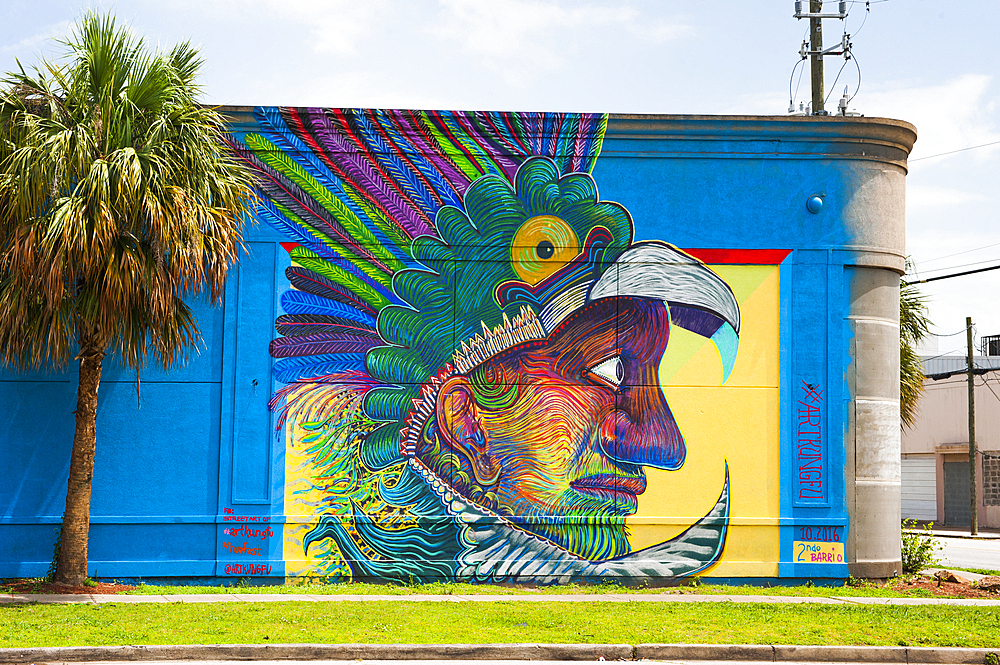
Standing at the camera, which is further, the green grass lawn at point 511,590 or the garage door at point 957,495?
the garage door at point 957,495


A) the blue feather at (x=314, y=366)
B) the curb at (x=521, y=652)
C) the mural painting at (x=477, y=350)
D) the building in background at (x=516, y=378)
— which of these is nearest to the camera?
the curb at (x=521, y=652)

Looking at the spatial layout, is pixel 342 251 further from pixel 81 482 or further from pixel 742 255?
pixel 742 255

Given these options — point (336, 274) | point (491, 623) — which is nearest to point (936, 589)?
point (491, 623)

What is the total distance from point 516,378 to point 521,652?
5.23m

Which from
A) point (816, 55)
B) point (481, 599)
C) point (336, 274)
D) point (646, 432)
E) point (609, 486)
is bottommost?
point (481, 599)

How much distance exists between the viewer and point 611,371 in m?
13.6

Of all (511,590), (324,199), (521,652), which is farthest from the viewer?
(324,199)

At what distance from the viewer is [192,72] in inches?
500

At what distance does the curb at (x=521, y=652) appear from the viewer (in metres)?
8.59

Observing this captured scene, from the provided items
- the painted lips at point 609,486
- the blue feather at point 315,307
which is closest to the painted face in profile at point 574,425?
the painted lips at point 609,486

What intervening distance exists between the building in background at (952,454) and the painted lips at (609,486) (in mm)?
26468

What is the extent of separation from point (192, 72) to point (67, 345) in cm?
414

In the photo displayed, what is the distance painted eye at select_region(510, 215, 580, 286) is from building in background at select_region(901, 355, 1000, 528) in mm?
27234

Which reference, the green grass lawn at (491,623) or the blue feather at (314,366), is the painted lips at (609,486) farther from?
the blue feather at (314,366)
